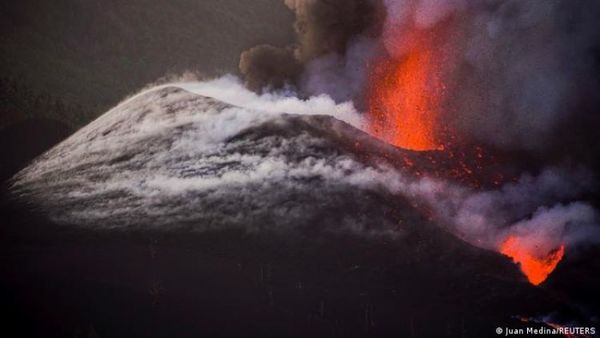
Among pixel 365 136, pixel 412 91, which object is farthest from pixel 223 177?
pixel 412 91

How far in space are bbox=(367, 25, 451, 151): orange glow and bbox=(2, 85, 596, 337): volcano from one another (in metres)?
9.42

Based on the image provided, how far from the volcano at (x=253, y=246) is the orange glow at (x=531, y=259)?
5.78 feet

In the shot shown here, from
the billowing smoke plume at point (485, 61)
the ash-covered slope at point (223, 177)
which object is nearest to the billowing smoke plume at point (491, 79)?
the billowing smoke plume at point (485, 61)

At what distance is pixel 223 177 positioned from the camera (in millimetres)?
26578

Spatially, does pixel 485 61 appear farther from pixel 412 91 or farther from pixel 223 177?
pixel 223 177

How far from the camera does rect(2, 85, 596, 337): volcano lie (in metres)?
21.2

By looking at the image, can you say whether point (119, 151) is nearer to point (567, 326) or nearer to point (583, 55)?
point (567, 326)

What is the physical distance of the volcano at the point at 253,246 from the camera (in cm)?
2119

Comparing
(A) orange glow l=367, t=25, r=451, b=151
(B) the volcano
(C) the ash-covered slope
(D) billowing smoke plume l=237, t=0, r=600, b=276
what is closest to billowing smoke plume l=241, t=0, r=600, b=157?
(D) billowing smoke plume l=237, t=0, r=600, b=276

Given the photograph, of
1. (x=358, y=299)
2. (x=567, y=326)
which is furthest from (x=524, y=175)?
(x=358, y=299)

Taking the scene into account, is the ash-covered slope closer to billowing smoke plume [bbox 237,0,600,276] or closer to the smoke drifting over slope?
the smoke drifting over slope

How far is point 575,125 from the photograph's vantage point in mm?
35938

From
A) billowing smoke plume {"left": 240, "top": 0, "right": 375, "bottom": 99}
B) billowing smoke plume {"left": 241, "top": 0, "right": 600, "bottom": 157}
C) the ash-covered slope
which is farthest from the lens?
billowing smoke plume {"left": 240, "top": 0, "right": 375, "bottom": 99}

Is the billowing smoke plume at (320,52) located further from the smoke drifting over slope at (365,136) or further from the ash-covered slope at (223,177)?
the ash-covered slope at (223,177)
